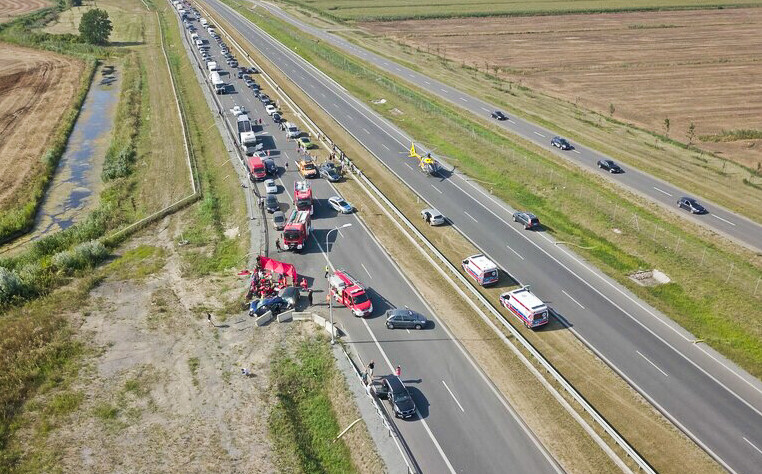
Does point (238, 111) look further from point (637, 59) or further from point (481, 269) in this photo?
point (637, 59)

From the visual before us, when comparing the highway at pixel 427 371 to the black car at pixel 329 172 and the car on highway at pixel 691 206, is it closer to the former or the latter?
the black car at pixel 329 172

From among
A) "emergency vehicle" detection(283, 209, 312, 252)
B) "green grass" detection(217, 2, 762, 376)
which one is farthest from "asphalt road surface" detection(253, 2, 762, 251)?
"emergency vehicle" detection(283, 209, 312, 252)

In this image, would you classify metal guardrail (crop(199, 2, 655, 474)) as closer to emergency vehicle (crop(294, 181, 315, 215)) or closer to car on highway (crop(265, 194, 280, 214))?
emergency vehicle (crop(294, 181, 315, 215))

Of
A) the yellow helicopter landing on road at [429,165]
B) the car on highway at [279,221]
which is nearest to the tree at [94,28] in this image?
the yellow helicopter landing on road at [429,165]

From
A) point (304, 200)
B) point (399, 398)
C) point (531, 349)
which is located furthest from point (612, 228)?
point (399, 398)

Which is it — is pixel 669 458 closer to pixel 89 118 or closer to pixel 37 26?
pixel 89 118
